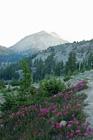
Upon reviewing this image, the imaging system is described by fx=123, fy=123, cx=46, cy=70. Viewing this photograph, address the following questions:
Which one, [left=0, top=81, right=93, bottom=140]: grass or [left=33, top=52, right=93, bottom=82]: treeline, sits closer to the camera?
[left=0, top=81, right=93, bottom=140]: grass

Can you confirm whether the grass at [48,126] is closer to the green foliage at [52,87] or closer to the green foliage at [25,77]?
the green foliage at [52,87]

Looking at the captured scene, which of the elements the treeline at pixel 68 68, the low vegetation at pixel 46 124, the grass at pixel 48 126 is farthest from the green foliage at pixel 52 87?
the treeline at pixel 68 68

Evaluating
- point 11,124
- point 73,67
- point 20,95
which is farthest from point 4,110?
point 73,67

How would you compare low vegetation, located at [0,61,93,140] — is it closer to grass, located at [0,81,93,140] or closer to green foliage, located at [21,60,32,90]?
grass, located at [0,81,93,140]

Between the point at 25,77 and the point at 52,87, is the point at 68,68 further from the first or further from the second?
the point at 52,87

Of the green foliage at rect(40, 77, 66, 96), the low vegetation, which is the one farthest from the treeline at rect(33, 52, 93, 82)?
the low vegetation

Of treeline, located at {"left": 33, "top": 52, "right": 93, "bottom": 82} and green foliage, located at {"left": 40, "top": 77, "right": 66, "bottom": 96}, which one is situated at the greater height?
green foliage, located at {"left": 40, "top": 77, "right": 66, "bottom": 96}

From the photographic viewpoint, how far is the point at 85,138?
3145mm

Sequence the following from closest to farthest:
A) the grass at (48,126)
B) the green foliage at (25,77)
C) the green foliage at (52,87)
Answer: the grass at (48,126) → the green foliage at (52,87) → the green foliage at (25,77)

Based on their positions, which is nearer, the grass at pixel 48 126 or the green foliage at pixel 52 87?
the grass at pixel 48 126

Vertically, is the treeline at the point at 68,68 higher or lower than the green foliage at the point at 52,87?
lower

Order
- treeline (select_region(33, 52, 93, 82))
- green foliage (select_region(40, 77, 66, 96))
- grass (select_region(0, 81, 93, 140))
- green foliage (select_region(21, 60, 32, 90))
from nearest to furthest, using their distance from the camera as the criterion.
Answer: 1. grass (select_region(0, 81, 93, 140))
2. green foliage (select_region(40, 77, 66, 96))
3. green foliage (select_region(21, 60, 32, 90))
4. treeline (select_region(33, 52, 93, 82))

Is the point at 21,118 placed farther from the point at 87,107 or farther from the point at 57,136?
the point at 87,107

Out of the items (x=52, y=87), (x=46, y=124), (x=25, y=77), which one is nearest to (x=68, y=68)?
(x=25, y=77)
